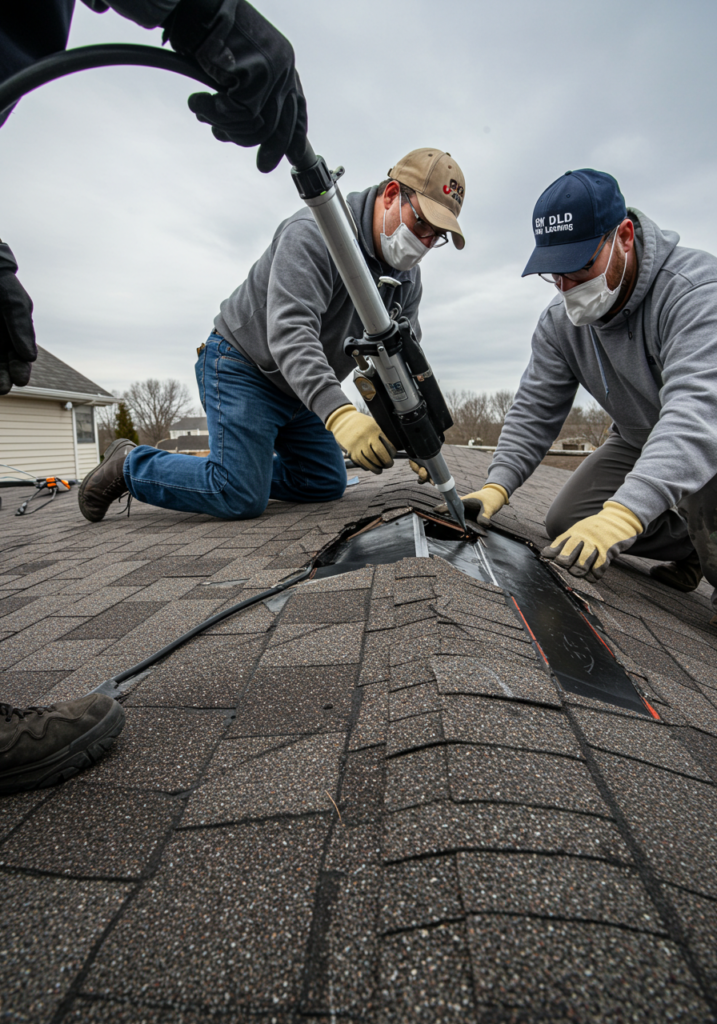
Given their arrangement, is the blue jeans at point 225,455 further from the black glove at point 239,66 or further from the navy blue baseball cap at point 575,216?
the black glove at point 239,66

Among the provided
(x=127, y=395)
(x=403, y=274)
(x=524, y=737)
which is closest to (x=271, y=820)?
(x=524, y=737)

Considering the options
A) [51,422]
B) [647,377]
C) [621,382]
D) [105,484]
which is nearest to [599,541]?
[647,377]

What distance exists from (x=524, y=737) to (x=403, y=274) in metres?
2.57

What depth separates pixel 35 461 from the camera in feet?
36.5

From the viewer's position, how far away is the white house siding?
10391 millimetres

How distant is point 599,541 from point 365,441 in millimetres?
963

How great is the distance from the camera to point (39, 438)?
1123 cm

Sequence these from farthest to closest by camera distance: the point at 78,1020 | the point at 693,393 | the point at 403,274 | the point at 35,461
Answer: the point at 35,461 → the point at 403,274 → the point at 693,393 → the point at 78,1020

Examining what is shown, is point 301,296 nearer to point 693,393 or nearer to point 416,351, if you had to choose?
point 416,351

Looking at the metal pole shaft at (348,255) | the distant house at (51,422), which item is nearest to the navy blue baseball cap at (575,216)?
the metal pole shaft at (348,255)

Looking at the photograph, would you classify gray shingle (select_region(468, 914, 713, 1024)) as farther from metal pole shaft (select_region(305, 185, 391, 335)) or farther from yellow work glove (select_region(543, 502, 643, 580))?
metal pole shaft (select_region(305, 185, 391, 335))

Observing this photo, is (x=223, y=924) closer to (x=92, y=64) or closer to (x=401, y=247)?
(x=92, y=64)

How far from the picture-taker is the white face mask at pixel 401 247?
7.97 feet

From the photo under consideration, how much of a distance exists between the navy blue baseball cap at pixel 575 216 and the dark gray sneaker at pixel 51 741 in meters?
2.07
